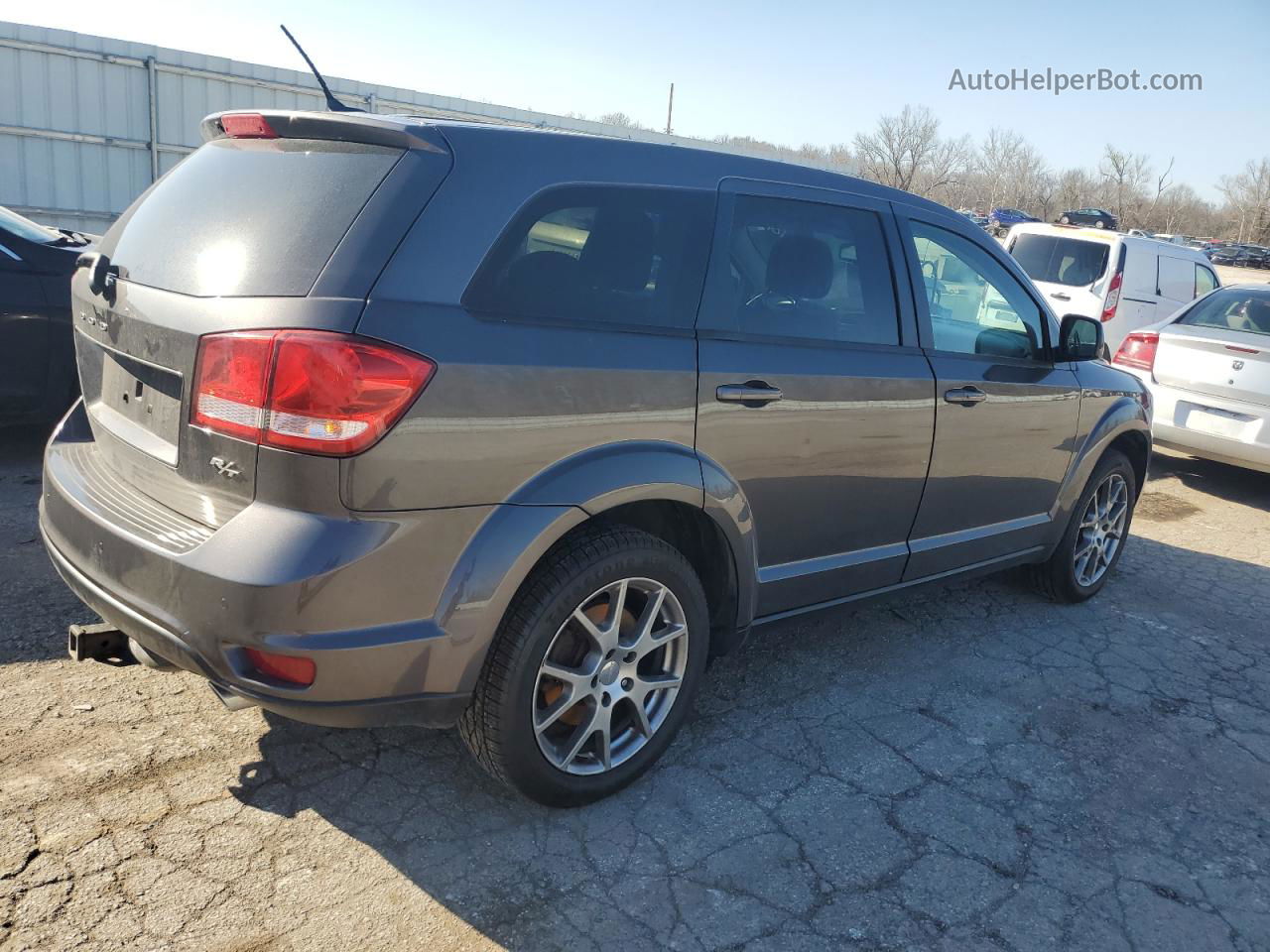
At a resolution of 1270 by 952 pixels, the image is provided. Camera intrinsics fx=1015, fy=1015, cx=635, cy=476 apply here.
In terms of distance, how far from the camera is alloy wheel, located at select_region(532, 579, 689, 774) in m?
2.87

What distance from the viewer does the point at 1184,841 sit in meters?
3.14

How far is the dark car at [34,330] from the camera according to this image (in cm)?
550

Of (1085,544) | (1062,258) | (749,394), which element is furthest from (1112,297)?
(749,394)

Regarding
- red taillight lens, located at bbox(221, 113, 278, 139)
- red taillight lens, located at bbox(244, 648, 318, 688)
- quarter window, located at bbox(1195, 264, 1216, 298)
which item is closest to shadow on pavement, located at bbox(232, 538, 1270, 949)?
red taillight lens, located at bbox(244, 648, 318, 688)

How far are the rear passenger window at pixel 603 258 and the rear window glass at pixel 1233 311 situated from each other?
6402 millimetres

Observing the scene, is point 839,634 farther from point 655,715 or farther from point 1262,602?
point 1262,602

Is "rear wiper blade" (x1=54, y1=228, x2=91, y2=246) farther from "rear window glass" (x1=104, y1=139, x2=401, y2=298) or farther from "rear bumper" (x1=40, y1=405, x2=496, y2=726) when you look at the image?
"rear bumper" (x1=40, y1=405, x2=496, y2=726)

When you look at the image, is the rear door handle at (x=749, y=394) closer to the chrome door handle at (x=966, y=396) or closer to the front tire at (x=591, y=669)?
the front tire at (x=591, y=669)

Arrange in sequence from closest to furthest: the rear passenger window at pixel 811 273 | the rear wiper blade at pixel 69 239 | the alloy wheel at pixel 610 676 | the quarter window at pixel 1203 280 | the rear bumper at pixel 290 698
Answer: the rear bumper at pixel 290 698 < the alloy wheel at pixel 610 676 < the rear passenger window at pixel 811 273 < the rear wiper blade at pixel 69 239 < the quarter window at pixel 1203 280

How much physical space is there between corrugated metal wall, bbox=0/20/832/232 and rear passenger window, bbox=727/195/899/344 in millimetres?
9780

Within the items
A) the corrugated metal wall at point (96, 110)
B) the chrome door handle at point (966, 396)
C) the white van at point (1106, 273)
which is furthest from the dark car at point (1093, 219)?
the chrome door handle at point (966, 396)

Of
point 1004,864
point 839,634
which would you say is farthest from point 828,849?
point 839,634

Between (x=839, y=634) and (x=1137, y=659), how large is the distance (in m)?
1.35

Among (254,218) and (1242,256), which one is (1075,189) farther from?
(254,218)
